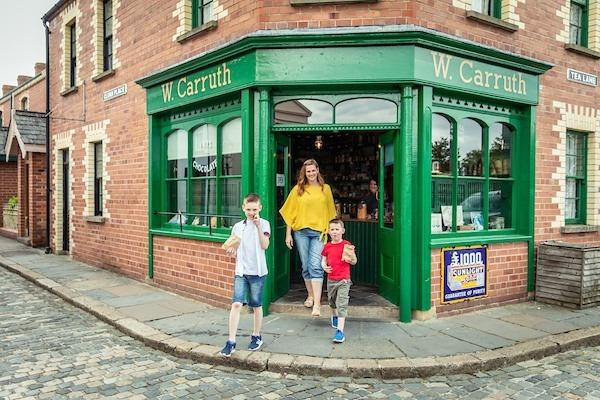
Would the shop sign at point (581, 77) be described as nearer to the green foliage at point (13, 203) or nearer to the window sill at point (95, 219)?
the window sill at point (95, 219)

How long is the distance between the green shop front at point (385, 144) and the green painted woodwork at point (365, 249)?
24mm

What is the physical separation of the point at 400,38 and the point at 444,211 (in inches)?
97.0

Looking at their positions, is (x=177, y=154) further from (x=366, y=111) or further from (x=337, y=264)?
(x=337, y=264)

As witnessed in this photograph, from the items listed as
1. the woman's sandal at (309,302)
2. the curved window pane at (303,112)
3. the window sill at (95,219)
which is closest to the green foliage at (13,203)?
the window sill at (95,219)

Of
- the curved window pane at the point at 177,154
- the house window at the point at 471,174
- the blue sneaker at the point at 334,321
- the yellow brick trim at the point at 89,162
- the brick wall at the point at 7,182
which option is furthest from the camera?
the brick wall at the point at 7,182

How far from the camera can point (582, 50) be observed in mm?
7898

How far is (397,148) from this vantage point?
20.0ft

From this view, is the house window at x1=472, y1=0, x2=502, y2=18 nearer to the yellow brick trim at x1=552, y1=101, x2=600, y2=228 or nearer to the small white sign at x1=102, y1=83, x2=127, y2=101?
the yellow brick trim at x1=552, y1=101, x2=600, y2=228

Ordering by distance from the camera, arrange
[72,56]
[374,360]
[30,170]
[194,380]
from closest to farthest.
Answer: [194,380] < [374,360] < [72,56] < [30,170]

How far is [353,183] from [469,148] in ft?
8.54

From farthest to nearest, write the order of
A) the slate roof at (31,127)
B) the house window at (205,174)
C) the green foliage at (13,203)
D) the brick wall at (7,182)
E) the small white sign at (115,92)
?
1. the brick wall at (7,182)
2. the green foliage at (13,203)
3. the slate roof at (31,127)
4. the small white sign at (115,92)
5. the house window at (205,174)

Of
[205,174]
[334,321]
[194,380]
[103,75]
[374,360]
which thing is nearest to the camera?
[194,380]

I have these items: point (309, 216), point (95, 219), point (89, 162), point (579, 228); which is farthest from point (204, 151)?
point (579, 228)

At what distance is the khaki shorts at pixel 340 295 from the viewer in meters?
5.08
